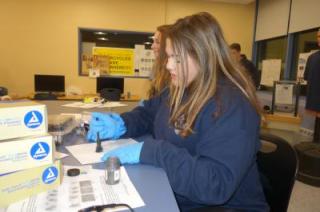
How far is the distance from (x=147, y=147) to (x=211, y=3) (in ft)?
15.0

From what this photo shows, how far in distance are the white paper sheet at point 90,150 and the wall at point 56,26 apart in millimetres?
3385

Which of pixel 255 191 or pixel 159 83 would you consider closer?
pixel 255 191

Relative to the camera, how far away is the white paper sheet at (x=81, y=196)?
26.5 inches

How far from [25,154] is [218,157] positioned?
21.6 inches

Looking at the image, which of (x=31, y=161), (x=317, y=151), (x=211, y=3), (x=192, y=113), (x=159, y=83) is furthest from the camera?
(x=211, y=3)

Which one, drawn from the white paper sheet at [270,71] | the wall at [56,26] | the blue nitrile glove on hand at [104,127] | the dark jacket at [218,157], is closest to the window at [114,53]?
the wall at [56,26]

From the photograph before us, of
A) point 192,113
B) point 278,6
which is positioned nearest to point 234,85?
point 192,113

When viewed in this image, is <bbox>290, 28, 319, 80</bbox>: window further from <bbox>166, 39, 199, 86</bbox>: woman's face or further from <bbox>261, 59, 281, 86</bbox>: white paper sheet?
<bbox>166, 39, 199, 86</bbox>: woman's face

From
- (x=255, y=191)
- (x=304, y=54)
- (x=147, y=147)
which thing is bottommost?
(x=255, y=191)

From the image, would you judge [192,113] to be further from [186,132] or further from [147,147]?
[147,147]

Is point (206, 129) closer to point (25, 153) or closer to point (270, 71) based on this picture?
point (25, 153)

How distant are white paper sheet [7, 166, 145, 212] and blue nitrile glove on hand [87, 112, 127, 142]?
0.42m

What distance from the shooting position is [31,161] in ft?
2.43

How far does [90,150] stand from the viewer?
1.11 metres
